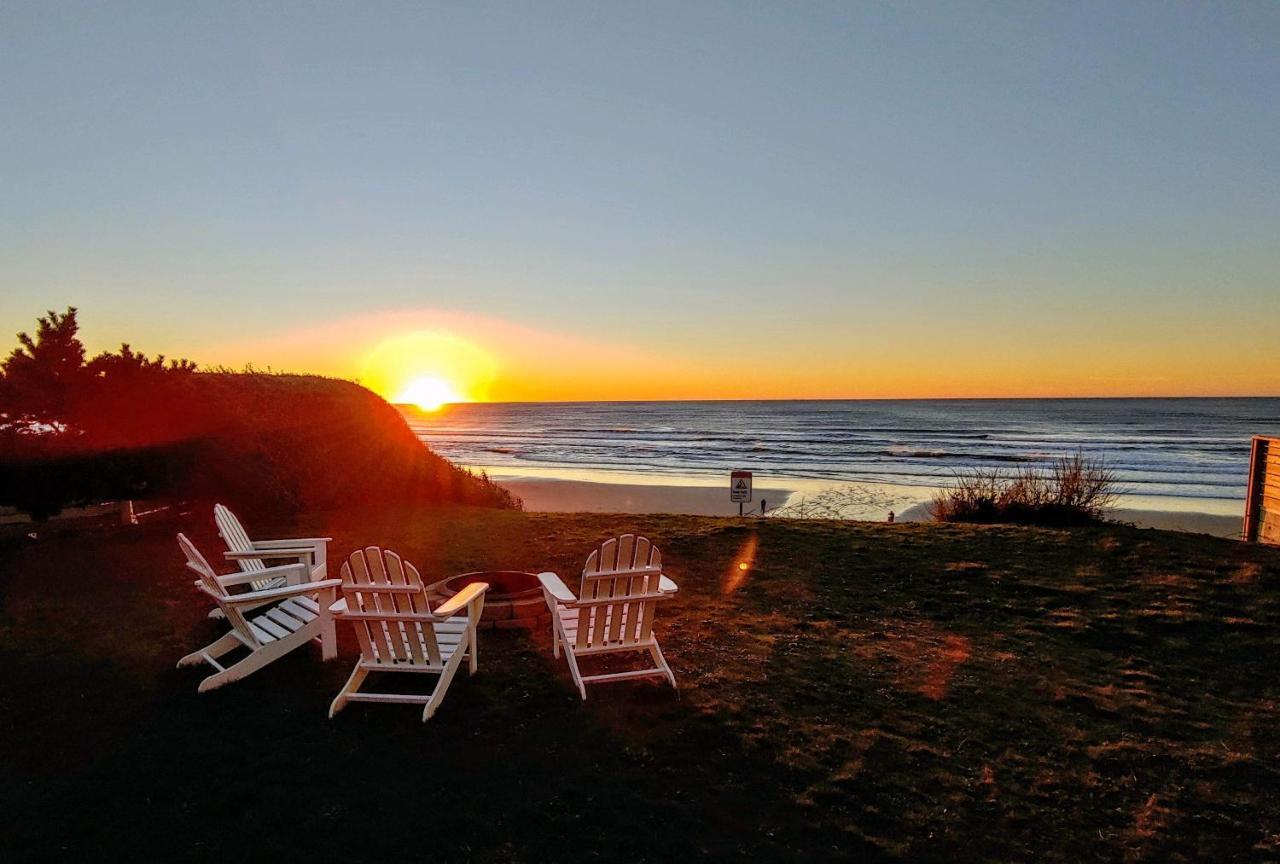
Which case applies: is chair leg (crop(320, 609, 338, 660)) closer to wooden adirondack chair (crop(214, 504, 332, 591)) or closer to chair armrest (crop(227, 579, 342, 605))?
Answer: chair armrest (crop(227, 579, 342, 605))

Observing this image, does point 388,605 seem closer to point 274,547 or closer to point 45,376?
point 274,547

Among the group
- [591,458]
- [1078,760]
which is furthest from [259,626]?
[591,458]

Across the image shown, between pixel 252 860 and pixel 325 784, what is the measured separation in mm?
542

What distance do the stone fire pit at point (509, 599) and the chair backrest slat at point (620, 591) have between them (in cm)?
129

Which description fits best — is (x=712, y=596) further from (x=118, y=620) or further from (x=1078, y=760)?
(x=118, y=620)

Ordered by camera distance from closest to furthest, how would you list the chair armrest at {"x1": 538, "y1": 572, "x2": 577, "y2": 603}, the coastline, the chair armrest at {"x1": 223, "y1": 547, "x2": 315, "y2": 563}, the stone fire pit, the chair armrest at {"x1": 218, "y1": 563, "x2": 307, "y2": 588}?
the chair armrest at {"x1": 538, "y1": 572, "x2": 577, "y2": 603}
the chair armrest at {"x1": 218, "y1": 563, "x2": 307, "y2": 588}
the chair armrest at {"x1": 223, "y1": 547, "x2": 315, "y2": 563}
the stone fire pit
the coastline

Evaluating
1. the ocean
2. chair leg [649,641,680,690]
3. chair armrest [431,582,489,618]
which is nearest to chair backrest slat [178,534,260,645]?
chair armrest [431,582,489,618]

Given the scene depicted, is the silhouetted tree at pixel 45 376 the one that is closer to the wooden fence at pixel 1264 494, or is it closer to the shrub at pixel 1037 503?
the shrub at pixel 1037 503

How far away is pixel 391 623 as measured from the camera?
4078 millimetres

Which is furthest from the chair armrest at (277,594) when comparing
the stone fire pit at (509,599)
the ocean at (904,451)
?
the ocean at (904,451)

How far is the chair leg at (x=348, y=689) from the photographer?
402 cm

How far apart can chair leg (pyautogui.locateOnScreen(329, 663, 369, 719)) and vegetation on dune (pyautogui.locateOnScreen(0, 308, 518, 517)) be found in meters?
7.56

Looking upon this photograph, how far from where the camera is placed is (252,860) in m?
2.76

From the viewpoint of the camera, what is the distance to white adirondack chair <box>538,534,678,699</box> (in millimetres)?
4285
